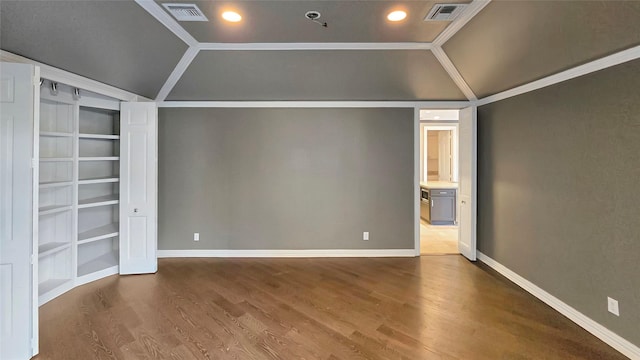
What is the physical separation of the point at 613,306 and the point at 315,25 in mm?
3606

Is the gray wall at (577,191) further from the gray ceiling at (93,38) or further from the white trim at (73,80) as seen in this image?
the white trim at (73,80)

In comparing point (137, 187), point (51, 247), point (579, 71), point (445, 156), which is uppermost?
point (579, 71)

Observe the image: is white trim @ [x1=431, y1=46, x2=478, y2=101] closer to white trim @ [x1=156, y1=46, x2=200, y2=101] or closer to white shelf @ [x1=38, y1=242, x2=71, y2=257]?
white trim @ [x1=156, y1=46, x2=200, y2=101]

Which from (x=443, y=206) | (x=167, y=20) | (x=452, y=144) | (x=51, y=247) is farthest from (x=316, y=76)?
(x=452, y=144)

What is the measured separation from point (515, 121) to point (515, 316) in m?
2.28

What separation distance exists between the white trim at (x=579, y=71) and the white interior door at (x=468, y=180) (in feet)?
2.00

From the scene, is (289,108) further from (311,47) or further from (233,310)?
(233,310)

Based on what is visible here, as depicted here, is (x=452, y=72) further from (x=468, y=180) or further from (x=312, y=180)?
(x=312, y=180)

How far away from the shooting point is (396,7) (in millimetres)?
2453

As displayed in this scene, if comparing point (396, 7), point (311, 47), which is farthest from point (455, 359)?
point (311, 47)

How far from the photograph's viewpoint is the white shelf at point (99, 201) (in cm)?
334

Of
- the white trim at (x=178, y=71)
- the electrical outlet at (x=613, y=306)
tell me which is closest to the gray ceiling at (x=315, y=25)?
the white trim at (x=178, y=71)

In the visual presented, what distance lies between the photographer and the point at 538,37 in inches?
94.7

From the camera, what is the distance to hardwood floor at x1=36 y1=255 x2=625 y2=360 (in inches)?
85.7
